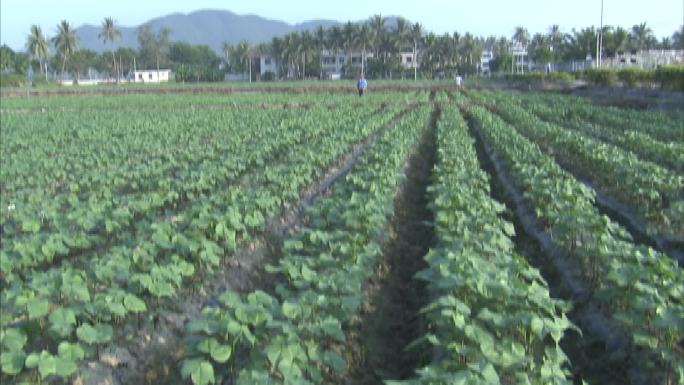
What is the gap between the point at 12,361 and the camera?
3928 millimetres

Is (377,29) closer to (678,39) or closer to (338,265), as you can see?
(678,39)

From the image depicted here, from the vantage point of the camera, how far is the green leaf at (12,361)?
3877 mm

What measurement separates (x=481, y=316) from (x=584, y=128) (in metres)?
17.5

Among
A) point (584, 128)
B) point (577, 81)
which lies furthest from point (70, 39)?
point (584, 128)

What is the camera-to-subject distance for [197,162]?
45.5ft

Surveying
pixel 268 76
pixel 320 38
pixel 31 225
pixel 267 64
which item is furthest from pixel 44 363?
pixel 267 64

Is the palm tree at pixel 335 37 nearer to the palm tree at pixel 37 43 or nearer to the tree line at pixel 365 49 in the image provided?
the tree line at pixel 365 49

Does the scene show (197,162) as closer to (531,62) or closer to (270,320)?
(270,320)

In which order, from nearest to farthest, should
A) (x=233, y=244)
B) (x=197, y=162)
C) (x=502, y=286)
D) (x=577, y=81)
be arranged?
(x=502, y=286), (x=233, y=244), (x=197, y=162), (x=577, y=81)

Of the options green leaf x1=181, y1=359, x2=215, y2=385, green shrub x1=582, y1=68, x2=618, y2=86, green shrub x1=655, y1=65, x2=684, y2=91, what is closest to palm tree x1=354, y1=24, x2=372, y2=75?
green shrub x1=582, y1=68, x2=618, y2=86

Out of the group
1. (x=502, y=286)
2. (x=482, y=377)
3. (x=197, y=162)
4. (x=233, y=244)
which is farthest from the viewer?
(x=197, y=162)

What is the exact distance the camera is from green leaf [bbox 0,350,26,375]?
388 centimetres

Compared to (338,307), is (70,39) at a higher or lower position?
higher

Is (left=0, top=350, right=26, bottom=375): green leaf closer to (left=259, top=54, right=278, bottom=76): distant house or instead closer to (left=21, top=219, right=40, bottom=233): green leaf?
(left=21, top=219, right=40, bottom=233): green leaf
